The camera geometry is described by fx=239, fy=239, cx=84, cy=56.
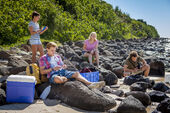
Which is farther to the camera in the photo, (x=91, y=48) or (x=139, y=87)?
(x=91, y=48)

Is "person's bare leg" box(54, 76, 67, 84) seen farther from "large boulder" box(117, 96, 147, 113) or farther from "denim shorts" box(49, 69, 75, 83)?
"large boulder" box(117, 96, 147, 113)

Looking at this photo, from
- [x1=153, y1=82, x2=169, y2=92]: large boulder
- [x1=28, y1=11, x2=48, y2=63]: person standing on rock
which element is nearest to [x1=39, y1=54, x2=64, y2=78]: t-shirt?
[x1=28, y1=11, x2=48, y2=63]: person standing on rock

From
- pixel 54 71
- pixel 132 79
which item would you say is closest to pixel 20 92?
pixel 54 71

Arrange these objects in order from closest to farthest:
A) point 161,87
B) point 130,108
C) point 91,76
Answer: point 130,108
point 91,76
point 161,87

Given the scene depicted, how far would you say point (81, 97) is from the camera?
4.75 metres

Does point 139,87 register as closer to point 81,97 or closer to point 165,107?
point 165,107

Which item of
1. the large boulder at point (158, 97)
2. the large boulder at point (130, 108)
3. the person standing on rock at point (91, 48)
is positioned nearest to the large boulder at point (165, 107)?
the large boulder at point (130, 108)

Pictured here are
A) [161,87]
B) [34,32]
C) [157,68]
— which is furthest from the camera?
[157,68]

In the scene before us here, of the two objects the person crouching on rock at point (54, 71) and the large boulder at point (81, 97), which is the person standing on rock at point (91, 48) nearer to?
the person crouching on rock at point (54, 71)

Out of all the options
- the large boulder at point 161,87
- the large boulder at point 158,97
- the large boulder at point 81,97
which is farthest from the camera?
the large boulder at point 161,87

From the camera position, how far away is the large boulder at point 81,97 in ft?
15.2

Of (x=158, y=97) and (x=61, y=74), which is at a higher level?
(x=61, y=74)

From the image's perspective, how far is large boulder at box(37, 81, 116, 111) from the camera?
4.63 metres

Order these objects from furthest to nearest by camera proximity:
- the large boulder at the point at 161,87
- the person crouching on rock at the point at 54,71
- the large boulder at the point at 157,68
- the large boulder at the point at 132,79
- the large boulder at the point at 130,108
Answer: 1. the large boulder at the point at 157,68
2. the large boulder at the point at 132,79
3. the large boulder at the point at 161,87
4. the person crouching on rock at the point at 54,71
5. the large boulder at the point at 130,108
